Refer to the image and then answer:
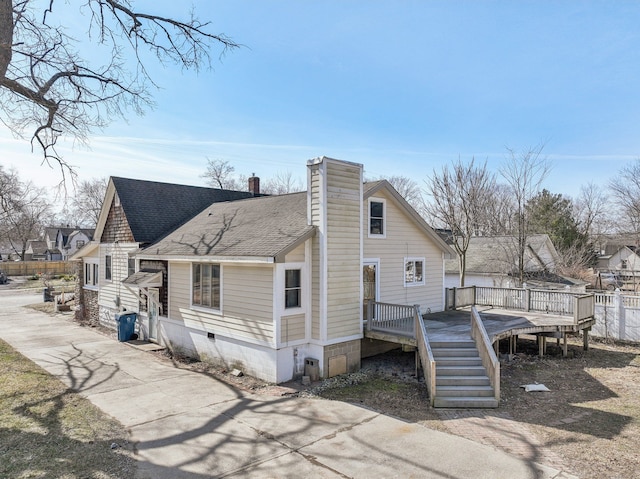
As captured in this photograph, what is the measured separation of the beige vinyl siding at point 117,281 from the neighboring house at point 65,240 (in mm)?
54526

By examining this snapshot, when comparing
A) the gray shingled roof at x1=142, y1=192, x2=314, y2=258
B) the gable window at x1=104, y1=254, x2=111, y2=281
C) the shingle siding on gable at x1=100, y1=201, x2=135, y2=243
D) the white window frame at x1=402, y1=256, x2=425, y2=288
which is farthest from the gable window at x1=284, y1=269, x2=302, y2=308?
the gable window at x1=104, y1=254, x2=111, y2=281

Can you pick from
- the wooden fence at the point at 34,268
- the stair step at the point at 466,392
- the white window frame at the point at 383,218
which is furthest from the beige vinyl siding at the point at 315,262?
the wooden fence at the point at 34,268

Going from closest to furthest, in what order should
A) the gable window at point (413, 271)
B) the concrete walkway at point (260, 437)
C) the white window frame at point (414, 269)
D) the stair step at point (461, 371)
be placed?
the concrete walkway at point (260, 437), the stair step at point (461, 371), the white window frame at point (414, 269), the gable window at point (413, 271)

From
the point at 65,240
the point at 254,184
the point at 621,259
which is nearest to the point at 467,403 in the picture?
the point at 254,184

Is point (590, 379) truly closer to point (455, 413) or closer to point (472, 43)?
point (455, 413)

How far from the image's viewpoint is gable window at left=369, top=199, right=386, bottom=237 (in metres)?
13.1

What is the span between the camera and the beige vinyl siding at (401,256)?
13409 mm

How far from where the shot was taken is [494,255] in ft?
84.2

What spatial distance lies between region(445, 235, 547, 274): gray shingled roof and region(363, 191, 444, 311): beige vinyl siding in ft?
26.1

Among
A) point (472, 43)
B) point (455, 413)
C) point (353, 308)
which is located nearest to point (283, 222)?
point (353, 308)

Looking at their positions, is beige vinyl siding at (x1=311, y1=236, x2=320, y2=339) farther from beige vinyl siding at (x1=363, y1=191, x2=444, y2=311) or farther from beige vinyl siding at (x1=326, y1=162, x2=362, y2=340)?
beige vinyl siding at (x1=363, y1=191, x2=444, y2=311)

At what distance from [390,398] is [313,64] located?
1123cm

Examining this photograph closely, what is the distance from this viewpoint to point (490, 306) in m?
17.0

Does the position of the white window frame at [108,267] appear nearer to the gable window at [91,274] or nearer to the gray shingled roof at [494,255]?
the gable window at [91,274]
